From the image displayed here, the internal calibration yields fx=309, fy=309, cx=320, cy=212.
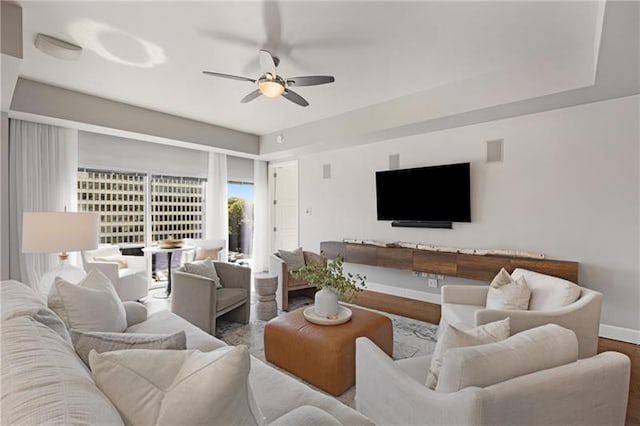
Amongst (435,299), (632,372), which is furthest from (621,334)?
(435,299)

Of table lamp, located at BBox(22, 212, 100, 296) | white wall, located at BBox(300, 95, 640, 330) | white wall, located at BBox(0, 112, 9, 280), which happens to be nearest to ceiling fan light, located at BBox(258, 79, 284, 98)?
→ table lamp, located at BBox(22, 212, 100, 296)

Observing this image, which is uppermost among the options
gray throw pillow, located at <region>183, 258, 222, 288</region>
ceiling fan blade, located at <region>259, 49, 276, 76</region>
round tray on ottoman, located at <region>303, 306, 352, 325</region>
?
ceiling fan blade, located at <region>259, 49, 276, 76</region>

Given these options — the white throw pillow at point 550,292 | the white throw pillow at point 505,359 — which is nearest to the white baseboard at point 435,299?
the white throw pillow at point 550,292

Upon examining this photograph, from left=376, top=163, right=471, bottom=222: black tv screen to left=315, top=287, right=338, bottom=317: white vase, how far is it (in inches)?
93.8

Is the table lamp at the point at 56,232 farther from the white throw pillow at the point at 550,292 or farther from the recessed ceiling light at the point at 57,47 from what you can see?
the white throw pillow at the point at 550,292

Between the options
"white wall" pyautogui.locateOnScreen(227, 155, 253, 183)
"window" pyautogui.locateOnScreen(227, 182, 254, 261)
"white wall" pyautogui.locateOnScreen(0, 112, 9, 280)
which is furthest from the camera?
"window" pyautogui.locateOnScreen(227, 182, 254, 261)

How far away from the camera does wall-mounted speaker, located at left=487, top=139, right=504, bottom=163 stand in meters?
3.87

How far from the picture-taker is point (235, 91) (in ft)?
12.4

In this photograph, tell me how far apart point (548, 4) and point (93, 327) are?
3615 mm

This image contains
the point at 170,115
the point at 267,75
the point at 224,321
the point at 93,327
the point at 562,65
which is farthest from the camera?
the point at 170,115

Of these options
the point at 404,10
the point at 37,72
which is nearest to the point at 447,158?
the point at 404,10

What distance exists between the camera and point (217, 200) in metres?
5.86

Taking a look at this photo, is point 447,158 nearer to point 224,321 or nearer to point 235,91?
point 235,91

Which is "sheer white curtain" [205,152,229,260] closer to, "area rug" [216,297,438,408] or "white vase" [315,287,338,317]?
"area rug" [216,297,438,408]
